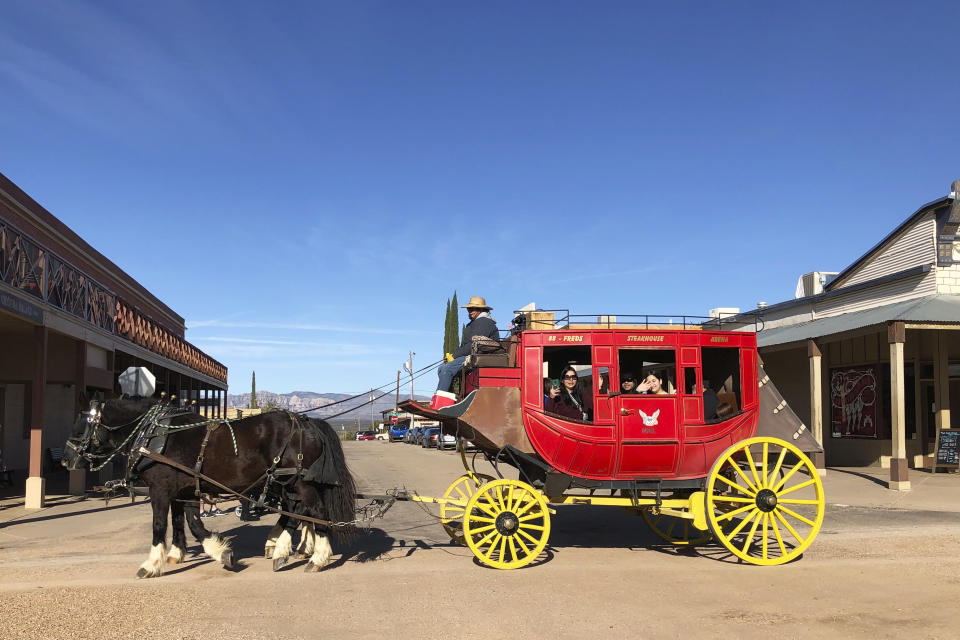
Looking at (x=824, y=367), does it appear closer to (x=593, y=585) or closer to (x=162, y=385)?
(x=593, y=585)

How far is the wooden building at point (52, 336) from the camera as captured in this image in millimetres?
13094

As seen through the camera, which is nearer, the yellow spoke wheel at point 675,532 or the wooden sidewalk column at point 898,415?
the yellow spoke wheel at point 675,532

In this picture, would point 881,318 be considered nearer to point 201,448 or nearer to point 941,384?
point 941,384

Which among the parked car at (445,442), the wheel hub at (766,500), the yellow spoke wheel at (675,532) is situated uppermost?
the wheel hub at (766,500)

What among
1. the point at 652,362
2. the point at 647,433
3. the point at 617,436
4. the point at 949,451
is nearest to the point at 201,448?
the point at 617,436

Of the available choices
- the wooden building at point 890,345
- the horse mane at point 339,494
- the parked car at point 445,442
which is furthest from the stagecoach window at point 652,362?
the parked car at point 445,442

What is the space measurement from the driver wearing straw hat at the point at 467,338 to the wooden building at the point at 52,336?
23.0ft

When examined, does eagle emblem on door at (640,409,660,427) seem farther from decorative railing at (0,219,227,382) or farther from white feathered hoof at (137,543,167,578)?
decorative railing at (0,219,227,382)

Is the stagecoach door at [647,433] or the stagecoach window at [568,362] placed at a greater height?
the stagecoach window at [568,362]

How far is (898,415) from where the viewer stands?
15.8m

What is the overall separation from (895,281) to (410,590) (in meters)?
17.3

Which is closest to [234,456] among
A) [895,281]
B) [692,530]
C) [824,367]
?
[692,530]

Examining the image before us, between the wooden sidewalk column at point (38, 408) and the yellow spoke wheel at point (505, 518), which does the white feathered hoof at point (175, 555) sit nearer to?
the yellow spoke wheel at point (505, 518)

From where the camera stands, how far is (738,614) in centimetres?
622
